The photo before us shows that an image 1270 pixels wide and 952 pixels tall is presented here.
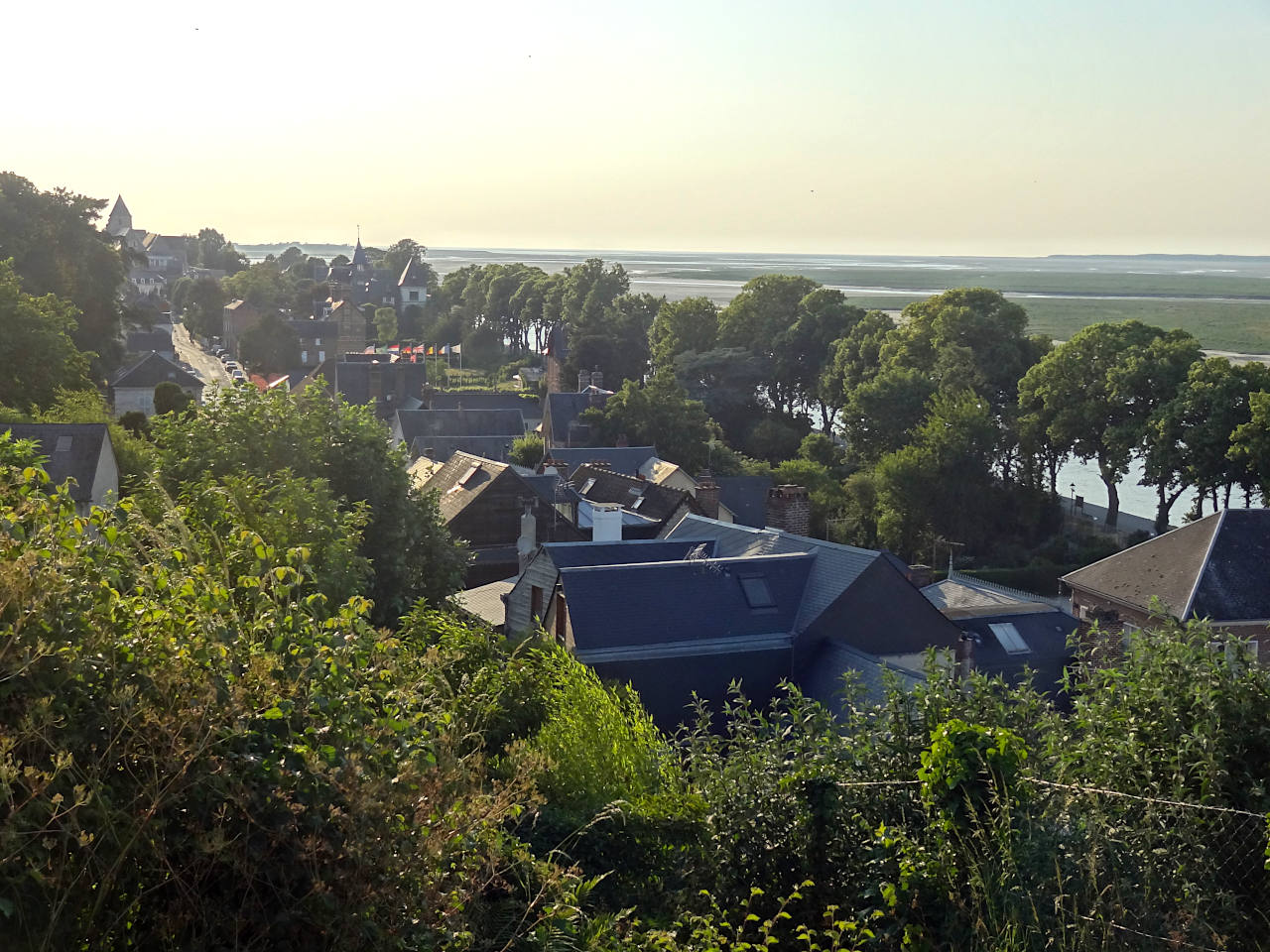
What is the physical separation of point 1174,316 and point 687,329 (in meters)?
→ 83.2

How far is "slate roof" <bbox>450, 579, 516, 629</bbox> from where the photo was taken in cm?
2326

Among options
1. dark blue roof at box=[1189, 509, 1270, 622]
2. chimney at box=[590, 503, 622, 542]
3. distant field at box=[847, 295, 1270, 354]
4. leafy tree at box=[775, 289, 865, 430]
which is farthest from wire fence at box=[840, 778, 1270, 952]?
distant field at box=[847, 295, 1270, 354]

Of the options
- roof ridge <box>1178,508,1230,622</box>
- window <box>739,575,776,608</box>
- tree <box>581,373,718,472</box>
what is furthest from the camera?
tree <box>581,373,718,472</box>

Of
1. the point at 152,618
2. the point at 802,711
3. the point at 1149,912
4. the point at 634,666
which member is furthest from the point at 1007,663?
the point at 152,618

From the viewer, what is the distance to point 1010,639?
24.0 m

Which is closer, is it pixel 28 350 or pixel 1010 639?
pixel 1010 639

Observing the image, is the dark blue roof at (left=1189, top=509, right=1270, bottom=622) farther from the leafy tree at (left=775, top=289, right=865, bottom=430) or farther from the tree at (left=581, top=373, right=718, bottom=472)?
the leafy tree at (left=775, top=289, right=865, bottom=430)

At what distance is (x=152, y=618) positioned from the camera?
4.47m

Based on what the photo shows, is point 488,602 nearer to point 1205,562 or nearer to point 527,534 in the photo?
point 527,534

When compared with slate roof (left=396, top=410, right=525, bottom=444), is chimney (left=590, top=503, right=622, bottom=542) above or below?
above

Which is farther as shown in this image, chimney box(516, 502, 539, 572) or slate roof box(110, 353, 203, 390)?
slate roof box(110, 353, 203, 390)

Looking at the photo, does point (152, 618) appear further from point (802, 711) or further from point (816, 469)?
point (816, 469)

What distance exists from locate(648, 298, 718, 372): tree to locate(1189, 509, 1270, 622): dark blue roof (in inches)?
1961

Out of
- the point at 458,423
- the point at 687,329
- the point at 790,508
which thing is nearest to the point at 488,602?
the point at 790,508
